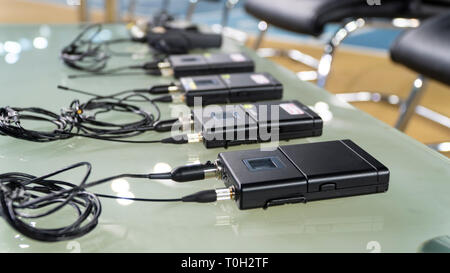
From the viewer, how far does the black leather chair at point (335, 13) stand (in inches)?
59.2

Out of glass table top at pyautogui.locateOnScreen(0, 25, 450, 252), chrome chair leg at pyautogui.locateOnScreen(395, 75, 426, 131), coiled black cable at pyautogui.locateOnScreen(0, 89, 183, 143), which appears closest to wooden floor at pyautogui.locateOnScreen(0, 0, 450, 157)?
chrome chair leg at pyautogui.locateOnScreen(395, 75, 426, 131)

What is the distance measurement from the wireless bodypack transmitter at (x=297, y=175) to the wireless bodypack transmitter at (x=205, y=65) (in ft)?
1.39

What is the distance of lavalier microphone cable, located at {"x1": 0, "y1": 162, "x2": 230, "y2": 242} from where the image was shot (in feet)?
1.42

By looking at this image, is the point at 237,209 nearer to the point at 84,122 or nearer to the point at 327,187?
the point at 327,187

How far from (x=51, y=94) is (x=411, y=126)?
1.35 meters

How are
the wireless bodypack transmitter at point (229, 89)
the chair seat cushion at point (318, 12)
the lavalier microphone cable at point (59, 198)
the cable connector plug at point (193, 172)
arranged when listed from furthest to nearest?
the chair seat cushion at point (318, 12), the wireless bodypack transmitter at point (229, 89), the cable connector plug at point (193, 172), the lavalier microphone cable at point (59, 198)

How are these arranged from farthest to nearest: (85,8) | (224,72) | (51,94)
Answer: (85,8)
(224,72)
(51,94)

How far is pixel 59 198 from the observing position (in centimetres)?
47

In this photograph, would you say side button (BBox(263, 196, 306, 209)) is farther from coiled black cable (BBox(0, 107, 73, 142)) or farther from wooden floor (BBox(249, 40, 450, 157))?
wooden floor (BBox(249, 40, 450, 157))

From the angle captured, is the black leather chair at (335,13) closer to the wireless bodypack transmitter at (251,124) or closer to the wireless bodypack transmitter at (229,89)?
the wireless bodypack transmitter at (229,89)

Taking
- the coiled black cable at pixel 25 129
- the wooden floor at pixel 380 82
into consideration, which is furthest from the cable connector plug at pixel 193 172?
the wooden floor at pixel 380 82

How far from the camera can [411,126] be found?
1.74 meters
